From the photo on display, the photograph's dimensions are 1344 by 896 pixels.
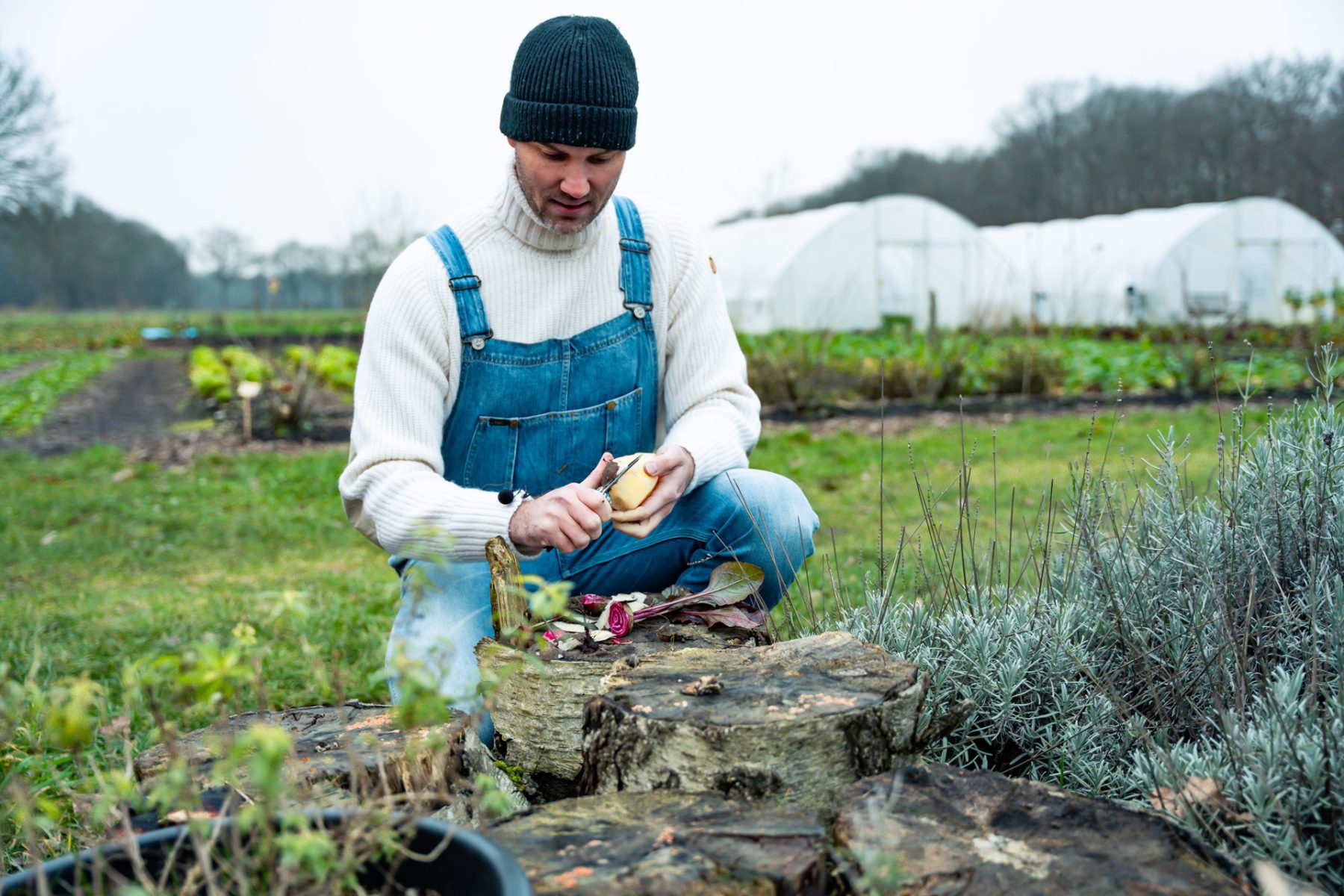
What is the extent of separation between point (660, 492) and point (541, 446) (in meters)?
0.41

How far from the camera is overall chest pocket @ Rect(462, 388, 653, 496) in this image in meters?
2.37

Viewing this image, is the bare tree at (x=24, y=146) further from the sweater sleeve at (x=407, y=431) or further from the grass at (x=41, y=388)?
the sweater sleeve at (x=407, y=431)

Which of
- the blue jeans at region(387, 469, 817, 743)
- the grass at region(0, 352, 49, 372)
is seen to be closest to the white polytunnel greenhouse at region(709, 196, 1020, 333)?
the grass at region(0, 352, 49, 372)

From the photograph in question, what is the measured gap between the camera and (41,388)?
41.4 ft

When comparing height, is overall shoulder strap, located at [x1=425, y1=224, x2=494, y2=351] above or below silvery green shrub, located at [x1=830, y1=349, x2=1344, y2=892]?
above

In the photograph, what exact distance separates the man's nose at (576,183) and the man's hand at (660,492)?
Result: 59 cm

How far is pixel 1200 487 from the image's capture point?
14.2 feet

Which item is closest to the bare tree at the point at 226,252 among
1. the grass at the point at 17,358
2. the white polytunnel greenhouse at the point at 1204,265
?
the grass at the point at 17,358

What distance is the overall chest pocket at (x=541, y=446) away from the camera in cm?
237

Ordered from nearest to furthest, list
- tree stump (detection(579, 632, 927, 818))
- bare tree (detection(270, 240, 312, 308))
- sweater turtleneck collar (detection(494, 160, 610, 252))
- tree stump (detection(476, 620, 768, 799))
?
tree stump (detection(579, 632, 927, 818)) → tree stump (detection(476, 620, 768, 799)) → sweater turtleneck collar (detection(494, 160, 610, 252)) → bare tree (detection(270, 240, 312, 308))

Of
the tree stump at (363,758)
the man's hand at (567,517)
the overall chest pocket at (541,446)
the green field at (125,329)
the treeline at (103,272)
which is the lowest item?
the tree stump at (363,758)

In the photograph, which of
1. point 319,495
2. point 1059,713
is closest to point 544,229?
point 1059,713

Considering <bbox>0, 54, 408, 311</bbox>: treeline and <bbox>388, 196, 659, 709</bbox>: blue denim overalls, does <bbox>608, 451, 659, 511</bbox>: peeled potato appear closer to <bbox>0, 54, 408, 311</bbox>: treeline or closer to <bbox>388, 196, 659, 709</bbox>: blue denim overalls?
<bbox>388, 196, 659, 709</bbox>: blue denim overalls

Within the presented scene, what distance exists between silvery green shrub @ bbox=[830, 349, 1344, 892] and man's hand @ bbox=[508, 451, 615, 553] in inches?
22.9
